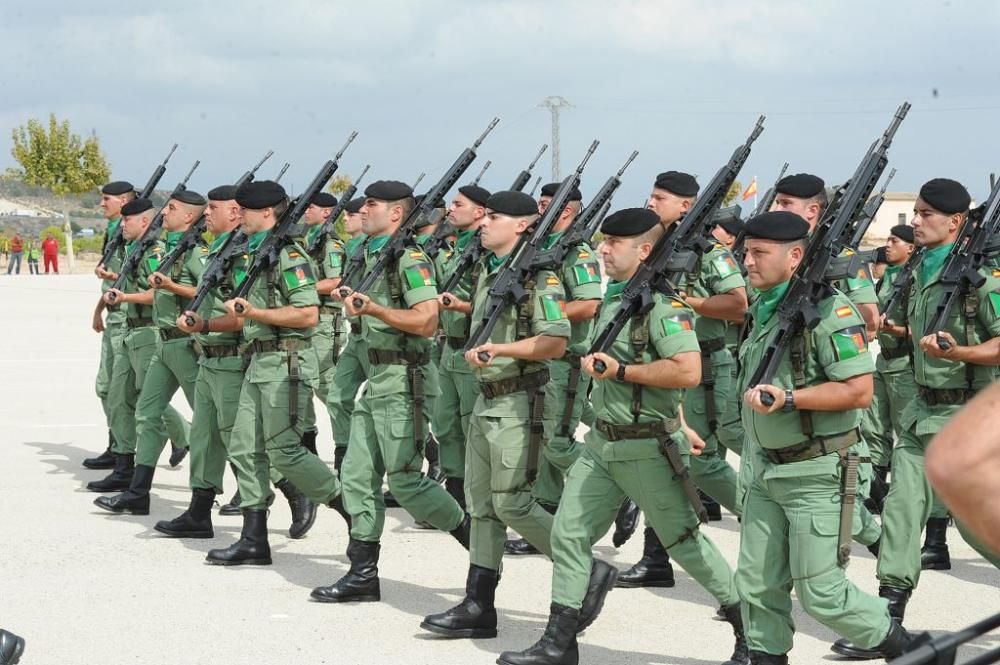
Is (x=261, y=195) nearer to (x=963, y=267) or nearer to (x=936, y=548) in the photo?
(x=963, y=267)

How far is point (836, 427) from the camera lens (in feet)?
16.2

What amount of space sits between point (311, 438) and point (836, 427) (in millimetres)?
5340

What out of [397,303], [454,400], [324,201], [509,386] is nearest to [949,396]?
[509,386]

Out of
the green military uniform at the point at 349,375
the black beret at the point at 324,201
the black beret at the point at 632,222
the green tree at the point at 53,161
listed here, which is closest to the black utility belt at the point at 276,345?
the green military uniform at the point at 349,375

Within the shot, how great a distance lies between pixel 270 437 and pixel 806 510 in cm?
356

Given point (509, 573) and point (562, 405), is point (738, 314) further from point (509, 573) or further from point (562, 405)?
point (509, 573)

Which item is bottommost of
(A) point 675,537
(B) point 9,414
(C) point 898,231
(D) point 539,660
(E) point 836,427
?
(B) point 9,414

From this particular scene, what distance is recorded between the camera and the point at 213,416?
26.8ft

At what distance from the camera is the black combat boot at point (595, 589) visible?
18.6ft

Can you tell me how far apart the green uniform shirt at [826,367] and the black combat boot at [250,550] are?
139 inches

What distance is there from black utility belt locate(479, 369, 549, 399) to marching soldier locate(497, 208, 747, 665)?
60cm

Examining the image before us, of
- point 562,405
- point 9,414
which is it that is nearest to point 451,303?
point 562,405

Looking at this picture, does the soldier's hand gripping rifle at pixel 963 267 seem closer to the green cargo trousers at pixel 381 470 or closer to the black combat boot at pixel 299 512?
the green cargo trousers at pixel 381 470

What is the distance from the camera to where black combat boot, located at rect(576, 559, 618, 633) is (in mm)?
5676
